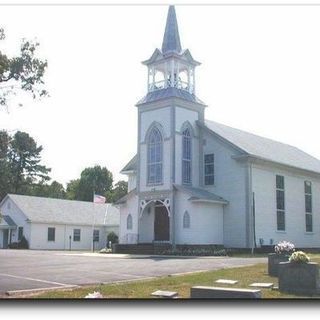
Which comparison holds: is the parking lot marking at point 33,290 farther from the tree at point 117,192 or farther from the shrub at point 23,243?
the tree at point 117,192

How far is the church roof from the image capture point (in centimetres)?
3099

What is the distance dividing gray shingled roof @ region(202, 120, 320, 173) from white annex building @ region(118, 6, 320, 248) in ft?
0.68

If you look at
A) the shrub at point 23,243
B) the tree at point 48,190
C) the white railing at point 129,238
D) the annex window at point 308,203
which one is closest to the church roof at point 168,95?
the white railing at point 129,238

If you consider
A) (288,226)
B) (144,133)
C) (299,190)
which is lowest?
(288,226)

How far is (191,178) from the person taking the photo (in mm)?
31328

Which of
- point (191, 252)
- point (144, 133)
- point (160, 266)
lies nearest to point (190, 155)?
point (144, 133)

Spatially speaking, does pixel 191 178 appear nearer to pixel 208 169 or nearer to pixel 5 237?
pixel 208 169

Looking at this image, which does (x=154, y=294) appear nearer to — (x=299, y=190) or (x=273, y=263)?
(x=273, y=263)

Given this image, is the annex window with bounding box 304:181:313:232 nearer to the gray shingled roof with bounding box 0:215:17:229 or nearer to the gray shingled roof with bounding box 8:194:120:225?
the gray shingled roof with bounding box 8:194:120:225

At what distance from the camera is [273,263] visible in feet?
49.2

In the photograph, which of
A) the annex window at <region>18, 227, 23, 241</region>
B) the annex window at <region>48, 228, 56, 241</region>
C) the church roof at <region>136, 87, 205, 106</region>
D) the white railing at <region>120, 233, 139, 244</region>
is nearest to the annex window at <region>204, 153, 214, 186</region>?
the church roof at <region>136, 87, 205, 106</region>

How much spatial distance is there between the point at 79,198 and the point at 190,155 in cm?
4735

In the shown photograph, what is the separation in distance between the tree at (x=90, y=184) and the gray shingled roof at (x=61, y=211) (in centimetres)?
2537

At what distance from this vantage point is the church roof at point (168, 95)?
3099cm
